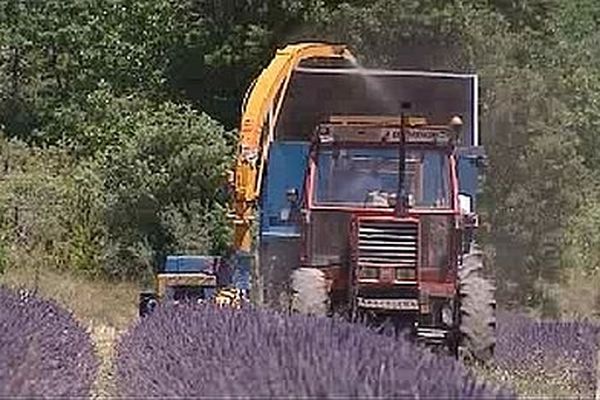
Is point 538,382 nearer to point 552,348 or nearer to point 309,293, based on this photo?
point 309,293

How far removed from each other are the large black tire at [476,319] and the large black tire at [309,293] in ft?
3.75

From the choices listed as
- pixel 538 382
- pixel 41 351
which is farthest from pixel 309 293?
pixel 41 351

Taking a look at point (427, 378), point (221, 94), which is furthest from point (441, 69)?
point (427, 378)

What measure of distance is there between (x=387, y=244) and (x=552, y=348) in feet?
10.4

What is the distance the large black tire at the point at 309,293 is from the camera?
43.7ft

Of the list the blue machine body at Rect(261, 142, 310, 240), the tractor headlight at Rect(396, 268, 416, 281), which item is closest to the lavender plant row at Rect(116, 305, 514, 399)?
the tractor headlight at Rect(396, 268, 416, 281)

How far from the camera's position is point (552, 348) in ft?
53.2

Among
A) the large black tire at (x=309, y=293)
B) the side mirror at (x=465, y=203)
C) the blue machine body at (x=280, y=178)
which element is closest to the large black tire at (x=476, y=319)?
the side mirror at (x=465, y=203)

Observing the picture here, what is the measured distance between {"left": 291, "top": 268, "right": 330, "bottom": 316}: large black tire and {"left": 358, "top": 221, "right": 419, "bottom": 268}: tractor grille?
456mm

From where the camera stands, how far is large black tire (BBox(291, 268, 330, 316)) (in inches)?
524

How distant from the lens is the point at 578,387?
1265 centimetres

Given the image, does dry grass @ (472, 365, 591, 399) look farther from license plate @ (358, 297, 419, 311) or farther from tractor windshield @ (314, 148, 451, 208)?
tractor windshield @ (314, 148, 451, 208)

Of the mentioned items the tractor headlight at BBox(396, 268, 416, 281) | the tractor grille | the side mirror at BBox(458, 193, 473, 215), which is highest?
the side mirror at BBox(458, 193, 473, 215)

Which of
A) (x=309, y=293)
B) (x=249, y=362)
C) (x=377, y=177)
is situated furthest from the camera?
(x=377, y=177)
